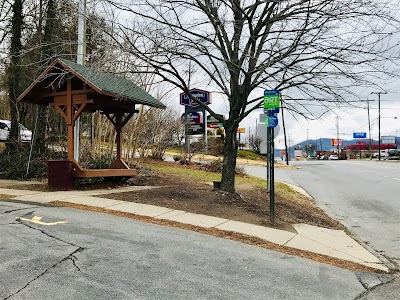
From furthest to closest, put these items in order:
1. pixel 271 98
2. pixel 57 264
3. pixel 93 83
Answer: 1. pixel 93 83
2. pixel 271 98
3. pixel 57 264

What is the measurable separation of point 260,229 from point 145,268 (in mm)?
3470

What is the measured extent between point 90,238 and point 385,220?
8156 millimetres

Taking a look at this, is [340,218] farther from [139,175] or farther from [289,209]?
[139,175]

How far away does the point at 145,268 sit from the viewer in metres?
5.12

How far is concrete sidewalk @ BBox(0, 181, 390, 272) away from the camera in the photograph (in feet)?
22.9

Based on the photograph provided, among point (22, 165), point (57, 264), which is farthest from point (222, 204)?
point (22, 165)

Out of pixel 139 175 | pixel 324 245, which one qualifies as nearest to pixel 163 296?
pixel 324 245

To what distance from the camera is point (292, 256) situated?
6.43 m

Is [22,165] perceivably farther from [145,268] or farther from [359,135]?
[359,135]

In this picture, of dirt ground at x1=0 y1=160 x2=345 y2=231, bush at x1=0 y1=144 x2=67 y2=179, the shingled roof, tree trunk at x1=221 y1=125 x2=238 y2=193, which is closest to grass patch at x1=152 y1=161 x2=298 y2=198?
dirt ground at x1=0 y1=160 x2=345 y2=231

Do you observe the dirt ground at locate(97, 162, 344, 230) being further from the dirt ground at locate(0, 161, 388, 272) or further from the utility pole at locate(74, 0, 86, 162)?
the utility pole at locate(74, 0, 86, 162)

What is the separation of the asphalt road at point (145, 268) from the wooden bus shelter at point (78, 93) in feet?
14.7

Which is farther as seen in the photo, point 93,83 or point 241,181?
point 241,181

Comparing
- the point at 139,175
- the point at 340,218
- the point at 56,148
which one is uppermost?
the point at 56,148
